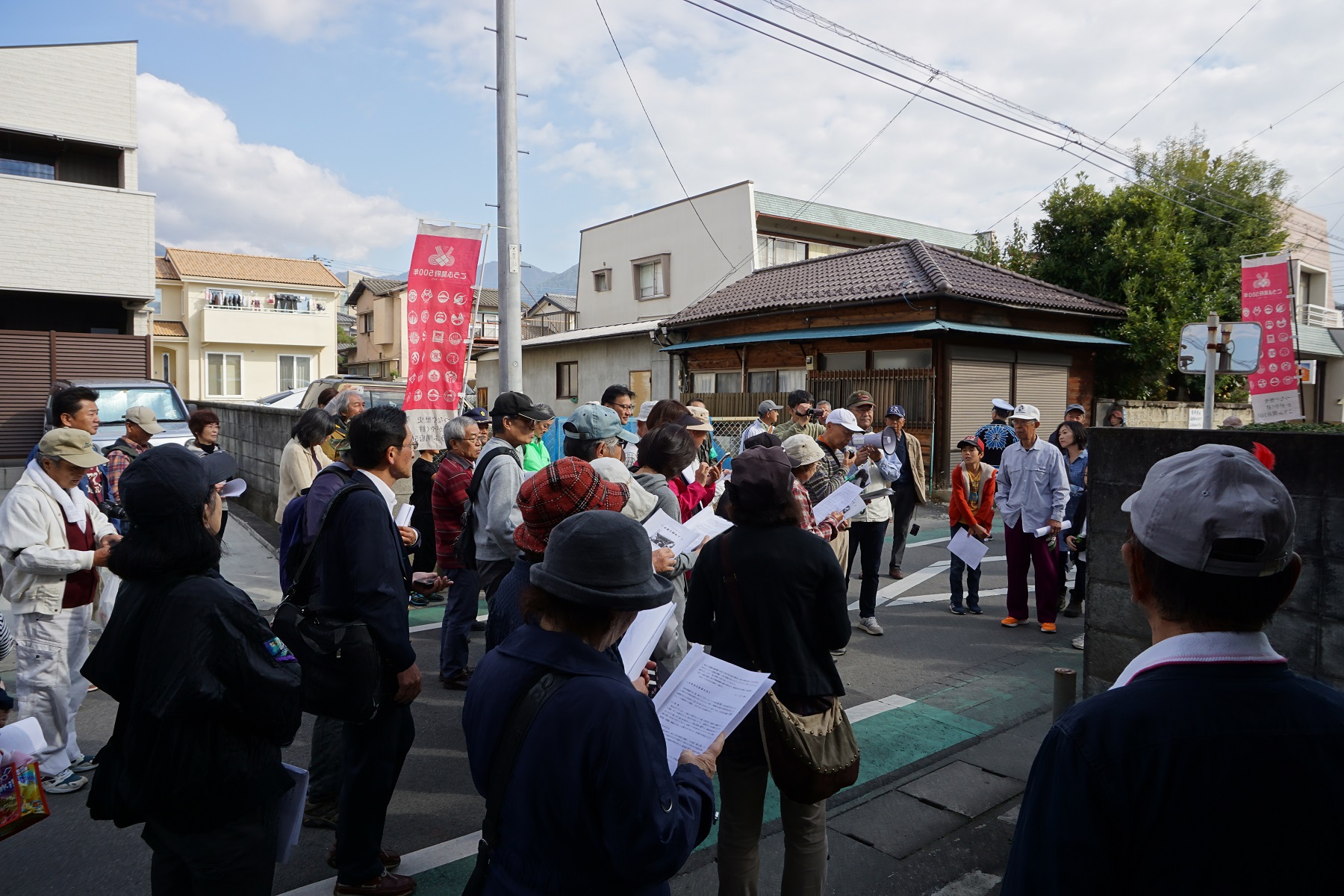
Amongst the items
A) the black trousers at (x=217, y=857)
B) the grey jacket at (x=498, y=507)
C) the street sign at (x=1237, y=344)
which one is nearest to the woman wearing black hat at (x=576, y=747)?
the black trousers at (x=217, y=857)

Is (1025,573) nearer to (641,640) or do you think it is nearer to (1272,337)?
(641,640)

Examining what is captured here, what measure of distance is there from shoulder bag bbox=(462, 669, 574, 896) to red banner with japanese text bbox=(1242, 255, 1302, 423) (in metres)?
11.4

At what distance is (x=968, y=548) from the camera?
7.45 metres

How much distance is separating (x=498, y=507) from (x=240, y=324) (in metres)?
35.6

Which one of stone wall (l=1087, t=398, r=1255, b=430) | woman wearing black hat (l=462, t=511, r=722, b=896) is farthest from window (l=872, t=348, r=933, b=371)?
woman wearing black hat (l=462, t=511, r=722, b=896)

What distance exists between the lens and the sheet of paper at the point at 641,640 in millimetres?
2480

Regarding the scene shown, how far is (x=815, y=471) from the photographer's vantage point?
5.60 meters

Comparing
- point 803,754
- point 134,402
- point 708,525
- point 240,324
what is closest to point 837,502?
point 708,525

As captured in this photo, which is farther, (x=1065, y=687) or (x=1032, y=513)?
(x=1032, y=513)

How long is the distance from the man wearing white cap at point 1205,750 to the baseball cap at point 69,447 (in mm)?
4579

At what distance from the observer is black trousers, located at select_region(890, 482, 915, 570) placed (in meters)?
8.81

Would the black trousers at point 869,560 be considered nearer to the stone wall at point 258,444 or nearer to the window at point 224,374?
the stone wall at point 258,444

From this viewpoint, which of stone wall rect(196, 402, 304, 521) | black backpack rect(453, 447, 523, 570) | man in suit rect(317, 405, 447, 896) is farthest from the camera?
stone wall rect(196, 402, 304, 521)

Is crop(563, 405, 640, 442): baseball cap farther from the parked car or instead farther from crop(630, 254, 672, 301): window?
crop(630, 254, 672, 301): window
